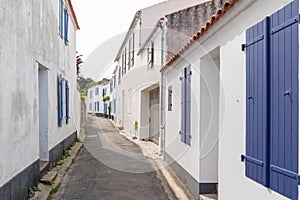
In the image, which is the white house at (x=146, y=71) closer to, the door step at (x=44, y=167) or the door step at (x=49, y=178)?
the door step at (x=44, y=167)

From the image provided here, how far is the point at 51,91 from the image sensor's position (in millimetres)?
10281

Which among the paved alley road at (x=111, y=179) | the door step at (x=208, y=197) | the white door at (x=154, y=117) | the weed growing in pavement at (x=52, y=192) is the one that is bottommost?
the paved alley road at (x=111, y=179)

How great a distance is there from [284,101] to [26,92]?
16.2 feet

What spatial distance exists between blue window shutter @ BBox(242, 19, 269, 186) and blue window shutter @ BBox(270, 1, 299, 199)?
0.14 meters

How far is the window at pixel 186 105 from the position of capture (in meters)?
7.78

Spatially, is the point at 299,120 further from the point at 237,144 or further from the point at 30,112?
the point at 30,112

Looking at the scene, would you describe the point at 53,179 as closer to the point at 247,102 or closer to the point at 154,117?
the point at 247,102

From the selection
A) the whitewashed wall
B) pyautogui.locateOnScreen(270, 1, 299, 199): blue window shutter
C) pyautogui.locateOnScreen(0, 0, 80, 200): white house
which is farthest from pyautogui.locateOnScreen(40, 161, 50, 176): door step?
pyautogui.locateOnScreen(270, 1, 299, 199): blue window shutter

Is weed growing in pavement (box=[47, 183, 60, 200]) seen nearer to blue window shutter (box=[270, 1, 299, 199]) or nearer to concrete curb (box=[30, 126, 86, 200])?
concrete curb (box=[30, 126, 86, 200])

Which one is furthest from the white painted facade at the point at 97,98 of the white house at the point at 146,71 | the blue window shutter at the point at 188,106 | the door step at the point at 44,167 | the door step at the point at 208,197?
the door step at the point at 208,197

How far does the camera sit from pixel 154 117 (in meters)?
17.9

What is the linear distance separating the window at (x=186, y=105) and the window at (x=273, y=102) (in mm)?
3349

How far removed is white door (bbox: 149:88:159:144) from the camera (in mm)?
17170

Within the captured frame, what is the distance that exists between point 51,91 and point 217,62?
519cm
